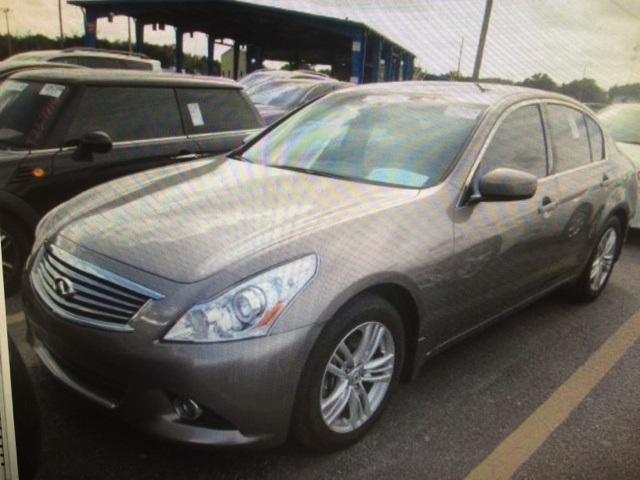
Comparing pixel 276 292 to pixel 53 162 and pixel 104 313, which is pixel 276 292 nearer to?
pixel 104 313

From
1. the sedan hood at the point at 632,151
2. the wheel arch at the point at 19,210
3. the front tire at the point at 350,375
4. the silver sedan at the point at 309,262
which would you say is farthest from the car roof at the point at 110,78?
the sedan hood at the point at 632,151

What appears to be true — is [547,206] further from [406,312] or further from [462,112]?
[406,312]

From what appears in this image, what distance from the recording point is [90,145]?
3.92 meters

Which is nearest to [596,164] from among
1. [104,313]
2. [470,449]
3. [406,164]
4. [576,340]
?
[576,340]

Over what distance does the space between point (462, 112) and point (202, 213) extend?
62.1 inches

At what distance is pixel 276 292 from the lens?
2.05 meters

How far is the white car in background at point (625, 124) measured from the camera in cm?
707

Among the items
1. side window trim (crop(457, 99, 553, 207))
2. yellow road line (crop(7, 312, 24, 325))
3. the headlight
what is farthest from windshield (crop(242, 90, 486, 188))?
yellow road line (crop(7, 312, 24, 325))

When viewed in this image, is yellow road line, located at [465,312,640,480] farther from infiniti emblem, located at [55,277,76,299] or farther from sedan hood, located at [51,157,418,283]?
infiniti emblem, located at [55,277,76,299]

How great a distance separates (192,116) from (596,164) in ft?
10.0

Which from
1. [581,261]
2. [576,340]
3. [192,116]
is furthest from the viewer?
[192,116]

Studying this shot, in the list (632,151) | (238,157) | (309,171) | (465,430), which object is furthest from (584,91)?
(632,151)

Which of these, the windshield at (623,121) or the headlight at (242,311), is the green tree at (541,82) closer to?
the windshield at (623,121)

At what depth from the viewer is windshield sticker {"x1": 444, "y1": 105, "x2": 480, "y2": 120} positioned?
313cm
